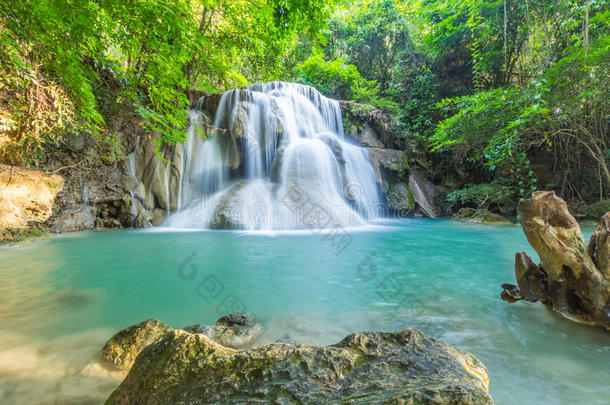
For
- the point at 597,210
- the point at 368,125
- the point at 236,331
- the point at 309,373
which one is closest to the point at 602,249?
the point at 309,373

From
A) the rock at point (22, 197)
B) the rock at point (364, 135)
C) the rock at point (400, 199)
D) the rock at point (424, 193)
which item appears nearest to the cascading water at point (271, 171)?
the rock at point (400, 199)

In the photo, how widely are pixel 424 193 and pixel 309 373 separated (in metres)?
12.6

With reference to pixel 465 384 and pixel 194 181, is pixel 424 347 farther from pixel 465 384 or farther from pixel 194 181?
pixel 194 181

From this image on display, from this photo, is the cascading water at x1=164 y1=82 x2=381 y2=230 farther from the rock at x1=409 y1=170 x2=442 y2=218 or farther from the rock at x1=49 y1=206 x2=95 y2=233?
the rock at x1=409 y1=170 x2=442 y2=218

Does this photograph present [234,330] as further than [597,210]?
No

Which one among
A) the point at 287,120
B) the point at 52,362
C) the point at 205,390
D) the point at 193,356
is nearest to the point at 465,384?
the point at 205,390

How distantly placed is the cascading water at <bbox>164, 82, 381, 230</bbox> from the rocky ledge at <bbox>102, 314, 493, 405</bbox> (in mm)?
6426

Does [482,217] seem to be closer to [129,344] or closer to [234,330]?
[234,330]

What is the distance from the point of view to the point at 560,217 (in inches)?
91.3

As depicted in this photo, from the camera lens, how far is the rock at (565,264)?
206cm

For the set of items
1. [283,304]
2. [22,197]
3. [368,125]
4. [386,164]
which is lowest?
[283,304]

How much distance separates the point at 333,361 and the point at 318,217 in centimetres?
692

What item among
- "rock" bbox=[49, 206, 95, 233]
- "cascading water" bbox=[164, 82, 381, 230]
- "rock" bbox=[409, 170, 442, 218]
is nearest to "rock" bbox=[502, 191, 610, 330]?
"cascading water" bbox=[164, 82, 381, 230]

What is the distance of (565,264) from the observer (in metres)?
2.18
